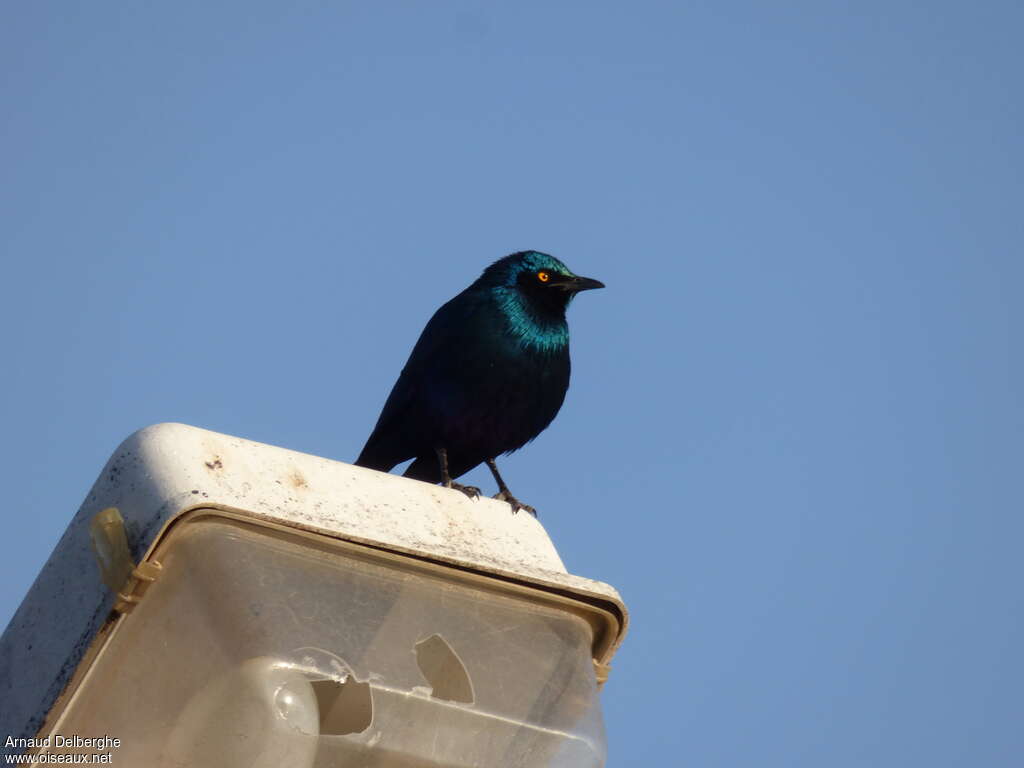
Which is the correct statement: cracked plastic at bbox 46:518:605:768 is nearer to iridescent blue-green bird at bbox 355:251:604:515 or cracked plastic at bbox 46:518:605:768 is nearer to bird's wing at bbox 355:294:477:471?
iridescent blue-green bird at bbox 355:251:604:515

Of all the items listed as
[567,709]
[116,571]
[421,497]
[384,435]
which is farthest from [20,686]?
[384,435]

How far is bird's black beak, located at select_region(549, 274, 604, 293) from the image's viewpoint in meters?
8.07

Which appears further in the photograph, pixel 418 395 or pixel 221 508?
pixel 418 395

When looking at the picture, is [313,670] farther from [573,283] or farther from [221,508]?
[573,283]

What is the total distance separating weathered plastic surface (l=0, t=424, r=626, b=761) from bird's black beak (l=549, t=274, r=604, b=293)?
525 centimetres

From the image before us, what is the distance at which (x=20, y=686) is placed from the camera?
263 centimetres

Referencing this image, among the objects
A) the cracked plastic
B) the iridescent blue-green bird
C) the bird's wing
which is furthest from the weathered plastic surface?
the bird's wing

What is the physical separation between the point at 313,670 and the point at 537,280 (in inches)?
223

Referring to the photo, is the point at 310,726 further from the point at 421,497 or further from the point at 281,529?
the point at 421,497

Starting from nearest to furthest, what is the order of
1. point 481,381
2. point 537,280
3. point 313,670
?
point 313,670
point 481,381
point 537,280

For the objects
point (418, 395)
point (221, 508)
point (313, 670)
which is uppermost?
point (221, 508)

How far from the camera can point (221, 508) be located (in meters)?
2.50

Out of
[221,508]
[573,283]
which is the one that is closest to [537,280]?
[573,283]

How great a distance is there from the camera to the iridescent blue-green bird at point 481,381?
7.49 meters
